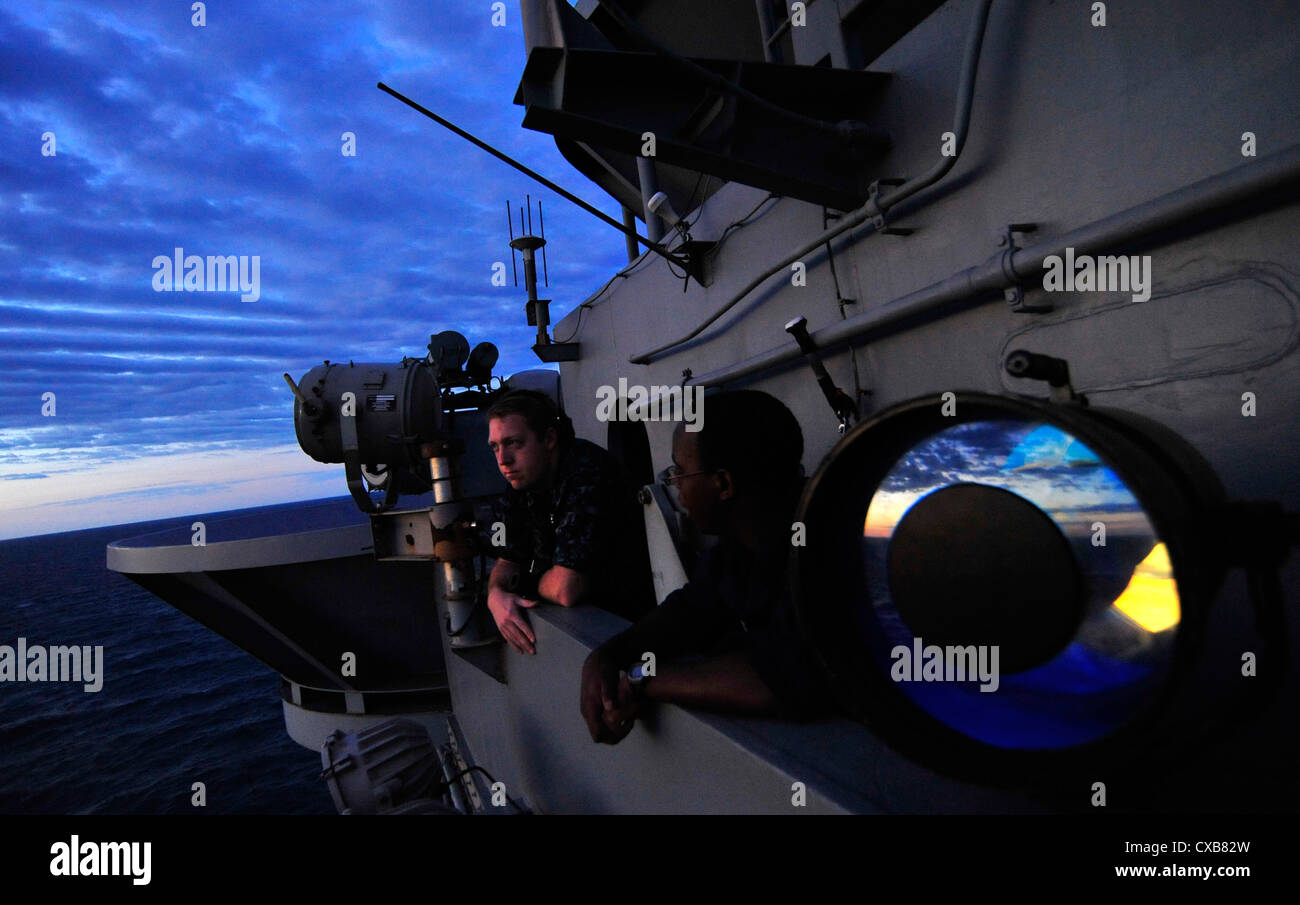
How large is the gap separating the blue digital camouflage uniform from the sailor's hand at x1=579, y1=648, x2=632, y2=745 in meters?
0.84

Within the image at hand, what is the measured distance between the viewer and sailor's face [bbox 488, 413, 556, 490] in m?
2.76

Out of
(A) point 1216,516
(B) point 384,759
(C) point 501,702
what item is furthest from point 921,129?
(B) point 384,759

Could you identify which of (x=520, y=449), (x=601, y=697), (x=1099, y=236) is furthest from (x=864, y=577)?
(x=520, y=449)

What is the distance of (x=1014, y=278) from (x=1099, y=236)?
0.86 feet

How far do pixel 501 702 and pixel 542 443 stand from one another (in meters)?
1.34

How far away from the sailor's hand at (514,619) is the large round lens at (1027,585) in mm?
1909

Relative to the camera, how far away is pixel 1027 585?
71cm

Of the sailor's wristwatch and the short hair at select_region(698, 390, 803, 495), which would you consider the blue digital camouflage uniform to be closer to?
the sailor's wristwatch

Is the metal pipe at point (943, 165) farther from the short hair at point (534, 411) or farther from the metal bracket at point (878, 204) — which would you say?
the short hair at point (534, 411)

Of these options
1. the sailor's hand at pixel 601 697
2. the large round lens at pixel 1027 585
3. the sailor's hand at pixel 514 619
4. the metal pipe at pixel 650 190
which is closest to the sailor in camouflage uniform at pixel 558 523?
the sailor's hand at pixel 514 619

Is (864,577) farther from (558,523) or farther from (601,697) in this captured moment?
(558,523)

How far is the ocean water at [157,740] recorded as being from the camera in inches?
477

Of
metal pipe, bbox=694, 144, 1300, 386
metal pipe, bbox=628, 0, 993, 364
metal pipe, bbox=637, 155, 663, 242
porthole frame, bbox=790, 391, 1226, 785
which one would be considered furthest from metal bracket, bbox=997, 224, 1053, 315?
metal pipe, bbox=637, 155, 663, 242
